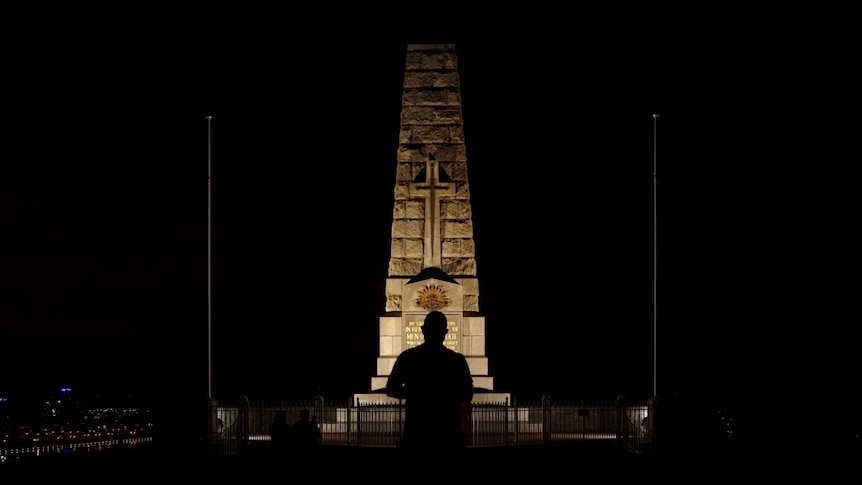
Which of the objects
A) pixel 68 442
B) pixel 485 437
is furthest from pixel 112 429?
pixel 485 437

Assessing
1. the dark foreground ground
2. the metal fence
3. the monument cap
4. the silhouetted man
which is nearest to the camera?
the silhouetted man

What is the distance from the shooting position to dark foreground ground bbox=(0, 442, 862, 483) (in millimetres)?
15727

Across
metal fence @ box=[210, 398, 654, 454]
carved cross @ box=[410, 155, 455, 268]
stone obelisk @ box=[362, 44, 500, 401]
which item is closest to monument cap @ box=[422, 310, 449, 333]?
metal fence @ box=[210, 398, 654, 454]

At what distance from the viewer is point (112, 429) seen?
34.7m

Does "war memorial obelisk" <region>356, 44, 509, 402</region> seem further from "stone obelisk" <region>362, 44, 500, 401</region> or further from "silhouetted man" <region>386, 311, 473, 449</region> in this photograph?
"silhouetted man" <region>386, 311, 473, 449</region>

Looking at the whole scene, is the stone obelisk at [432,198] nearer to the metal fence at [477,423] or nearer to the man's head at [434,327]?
the metal fence at [477,423]

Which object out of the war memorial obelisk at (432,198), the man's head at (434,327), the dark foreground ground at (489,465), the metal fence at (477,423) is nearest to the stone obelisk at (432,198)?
the war memorial obelisk at (432,198)

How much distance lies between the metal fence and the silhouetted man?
540 inches

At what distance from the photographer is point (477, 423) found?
25.2 metres

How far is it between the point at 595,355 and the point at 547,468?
30.9m

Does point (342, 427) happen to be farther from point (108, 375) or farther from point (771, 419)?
point (108, 375)

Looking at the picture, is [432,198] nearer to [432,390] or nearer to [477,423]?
[477,423]

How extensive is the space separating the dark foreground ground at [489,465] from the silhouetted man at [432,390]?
4.26m

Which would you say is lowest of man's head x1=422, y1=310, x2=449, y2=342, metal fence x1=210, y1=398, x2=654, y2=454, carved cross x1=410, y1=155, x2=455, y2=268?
metal fence x1=210, y1=398, x2=654, y2=454
